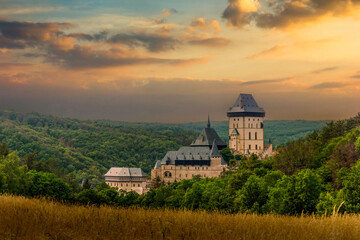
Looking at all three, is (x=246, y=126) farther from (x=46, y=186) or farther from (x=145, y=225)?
(x=145, y=225)

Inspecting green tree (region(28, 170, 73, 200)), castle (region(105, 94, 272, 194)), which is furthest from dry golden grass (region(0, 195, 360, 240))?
castle (region(105, 94, 272, 194))

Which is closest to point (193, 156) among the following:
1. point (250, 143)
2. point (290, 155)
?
point (250, 143)

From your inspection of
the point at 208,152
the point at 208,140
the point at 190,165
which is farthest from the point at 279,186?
the point at 208,140

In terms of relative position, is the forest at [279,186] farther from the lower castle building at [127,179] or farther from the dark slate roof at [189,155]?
the lower castle building at [127,179]

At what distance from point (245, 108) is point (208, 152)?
113 feet

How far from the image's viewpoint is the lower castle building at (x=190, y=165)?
429 feet

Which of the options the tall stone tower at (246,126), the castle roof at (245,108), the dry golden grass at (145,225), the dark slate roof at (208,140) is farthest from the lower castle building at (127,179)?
the dry golden grass at (145,225)

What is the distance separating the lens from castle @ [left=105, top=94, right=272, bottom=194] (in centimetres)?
13150

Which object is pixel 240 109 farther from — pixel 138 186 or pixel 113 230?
pixel 113 230

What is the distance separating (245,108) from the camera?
162375 mm

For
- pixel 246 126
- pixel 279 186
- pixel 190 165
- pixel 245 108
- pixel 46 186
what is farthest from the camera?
pixel 245 108

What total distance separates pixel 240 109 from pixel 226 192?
351ft

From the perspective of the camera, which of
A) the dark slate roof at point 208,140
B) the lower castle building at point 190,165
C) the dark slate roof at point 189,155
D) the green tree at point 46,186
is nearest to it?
the green tree at point 46,186

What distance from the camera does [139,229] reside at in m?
9.80
